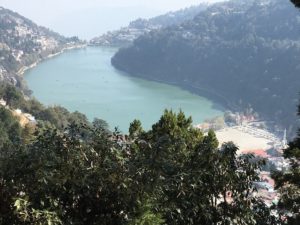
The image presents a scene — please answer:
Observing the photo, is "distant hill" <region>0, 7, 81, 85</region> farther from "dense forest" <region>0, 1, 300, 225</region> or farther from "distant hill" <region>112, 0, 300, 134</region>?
"dense forest" <region>0, 1, 300, 225</region>

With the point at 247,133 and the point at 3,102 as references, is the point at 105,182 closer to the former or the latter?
the point at 3,102

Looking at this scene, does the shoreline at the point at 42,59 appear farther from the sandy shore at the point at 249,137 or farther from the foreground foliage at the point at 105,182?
the foreground foliage at the point at 105,182

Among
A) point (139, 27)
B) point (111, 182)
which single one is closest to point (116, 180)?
point (111, 182)

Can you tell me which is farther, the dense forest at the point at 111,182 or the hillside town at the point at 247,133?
the hillside town at the point at 247,133

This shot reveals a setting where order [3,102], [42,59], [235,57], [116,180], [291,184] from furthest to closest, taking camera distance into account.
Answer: [42,59] < [235,57] < [3,102] < [291,184] < [116,180]

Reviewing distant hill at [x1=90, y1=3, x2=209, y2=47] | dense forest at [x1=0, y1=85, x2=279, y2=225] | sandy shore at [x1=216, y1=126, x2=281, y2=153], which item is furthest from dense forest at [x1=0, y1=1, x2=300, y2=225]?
distant hill at [x1=90, y1=3, x2=209, y2=47]

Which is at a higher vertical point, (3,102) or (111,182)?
(111,182)

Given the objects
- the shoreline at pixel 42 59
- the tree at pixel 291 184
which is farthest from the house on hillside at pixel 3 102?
the shoreline at pixel 42 59
